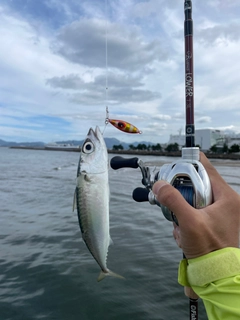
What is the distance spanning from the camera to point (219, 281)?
1.28 m

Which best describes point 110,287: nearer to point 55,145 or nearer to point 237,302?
point 237,302

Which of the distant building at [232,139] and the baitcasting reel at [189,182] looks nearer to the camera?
the baitcasting reel at [189,182]

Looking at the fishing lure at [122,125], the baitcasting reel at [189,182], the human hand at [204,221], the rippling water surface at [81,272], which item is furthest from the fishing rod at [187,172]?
the rippling water surface at [81,272]

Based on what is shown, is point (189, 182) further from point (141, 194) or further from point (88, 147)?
point (88, 147)

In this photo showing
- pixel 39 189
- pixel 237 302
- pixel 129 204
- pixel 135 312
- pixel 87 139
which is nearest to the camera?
pixel 237 302

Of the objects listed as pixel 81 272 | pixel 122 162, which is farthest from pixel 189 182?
pixel 81 272

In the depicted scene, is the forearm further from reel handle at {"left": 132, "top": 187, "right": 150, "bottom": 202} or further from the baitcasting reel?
reel handle at {"left": 132, "top": 187, "right": 150, "bottom": 202}

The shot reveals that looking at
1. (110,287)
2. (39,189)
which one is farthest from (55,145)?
(110,287)

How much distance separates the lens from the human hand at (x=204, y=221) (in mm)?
1253

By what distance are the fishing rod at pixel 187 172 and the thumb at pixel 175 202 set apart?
192 millimetres

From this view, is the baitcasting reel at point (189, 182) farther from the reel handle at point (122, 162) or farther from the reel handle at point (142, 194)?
the reel handle at point (122, 162)

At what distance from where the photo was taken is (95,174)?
7.22 feet

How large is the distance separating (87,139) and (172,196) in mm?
1075

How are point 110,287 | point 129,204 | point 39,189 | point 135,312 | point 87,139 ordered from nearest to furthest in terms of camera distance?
1. point 87,139
2. point 135,312
3. point 110,287
4. point 129,204
5. point 39,189
